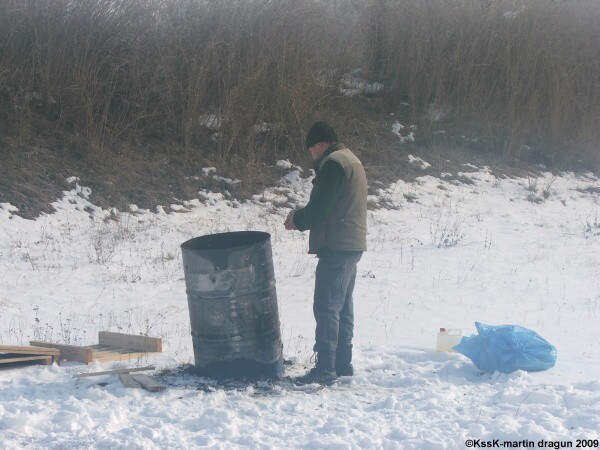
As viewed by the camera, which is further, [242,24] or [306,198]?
[242,24]

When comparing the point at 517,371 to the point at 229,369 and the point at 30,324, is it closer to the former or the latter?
the point at 229,369

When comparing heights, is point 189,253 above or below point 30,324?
above

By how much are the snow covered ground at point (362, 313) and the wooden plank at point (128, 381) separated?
0.08m

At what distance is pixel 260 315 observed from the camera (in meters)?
6.12

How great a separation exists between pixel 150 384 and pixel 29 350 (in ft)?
3.69

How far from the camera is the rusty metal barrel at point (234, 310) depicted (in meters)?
5.97

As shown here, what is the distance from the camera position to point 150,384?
5863 mm

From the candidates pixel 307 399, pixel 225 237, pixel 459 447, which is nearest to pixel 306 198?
pixel 225 237

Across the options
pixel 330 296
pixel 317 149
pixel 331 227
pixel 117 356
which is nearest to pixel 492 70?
pixel 317 149

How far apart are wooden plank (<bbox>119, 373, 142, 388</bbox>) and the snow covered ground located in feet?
0.28

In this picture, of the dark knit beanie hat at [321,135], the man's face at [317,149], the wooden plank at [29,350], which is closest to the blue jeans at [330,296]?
the man's face at [317,149]

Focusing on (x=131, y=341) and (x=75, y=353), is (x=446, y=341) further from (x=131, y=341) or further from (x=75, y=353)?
(x=75, y=353)

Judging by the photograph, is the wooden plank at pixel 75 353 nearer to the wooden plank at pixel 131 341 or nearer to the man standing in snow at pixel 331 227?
the wooden plank at pixel 131 341

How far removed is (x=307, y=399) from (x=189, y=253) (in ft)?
4.32
